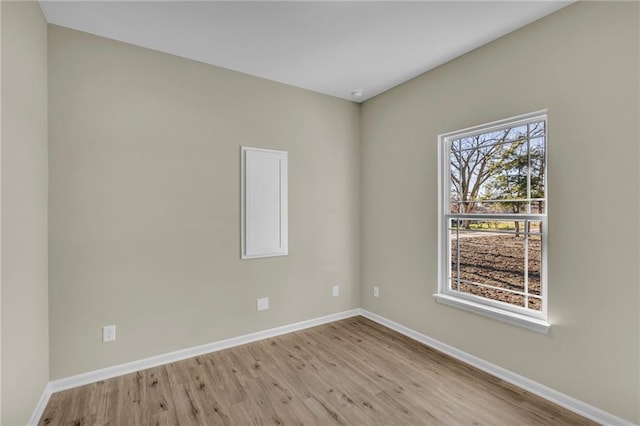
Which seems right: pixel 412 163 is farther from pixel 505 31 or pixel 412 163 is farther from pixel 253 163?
pixel 253 163

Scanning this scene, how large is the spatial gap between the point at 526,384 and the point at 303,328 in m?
2.03

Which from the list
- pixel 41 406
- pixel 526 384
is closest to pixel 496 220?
pixel 526 384

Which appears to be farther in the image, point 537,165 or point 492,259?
point 492,259

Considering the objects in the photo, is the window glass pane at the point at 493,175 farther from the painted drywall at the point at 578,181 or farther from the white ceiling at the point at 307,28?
the white ceiling at the point at 307,28

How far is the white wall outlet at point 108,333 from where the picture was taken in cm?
240

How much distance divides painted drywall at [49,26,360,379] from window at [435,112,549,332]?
4.61ft

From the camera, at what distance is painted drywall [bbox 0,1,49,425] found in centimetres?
153

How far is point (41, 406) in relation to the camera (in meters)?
2.01

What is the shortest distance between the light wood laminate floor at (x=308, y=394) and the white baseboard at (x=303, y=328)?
6 centimetres

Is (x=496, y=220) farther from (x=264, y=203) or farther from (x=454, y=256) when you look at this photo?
(x=264, y=203)

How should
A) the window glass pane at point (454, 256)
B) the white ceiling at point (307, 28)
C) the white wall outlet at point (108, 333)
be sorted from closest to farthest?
the white ceiling at point (307, 28) → the white wall outlet at point (108, 333) → the window glass pane at point (454, 256)

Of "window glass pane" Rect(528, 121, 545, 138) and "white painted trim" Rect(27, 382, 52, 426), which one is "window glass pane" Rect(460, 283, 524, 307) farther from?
"white painted trim" Rect(27, 382, 52, 426)

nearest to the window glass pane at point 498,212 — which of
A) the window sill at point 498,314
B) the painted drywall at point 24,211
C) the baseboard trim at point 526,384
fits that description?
the window sill at point 498,314

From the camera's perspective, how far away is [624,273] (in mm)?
1818
